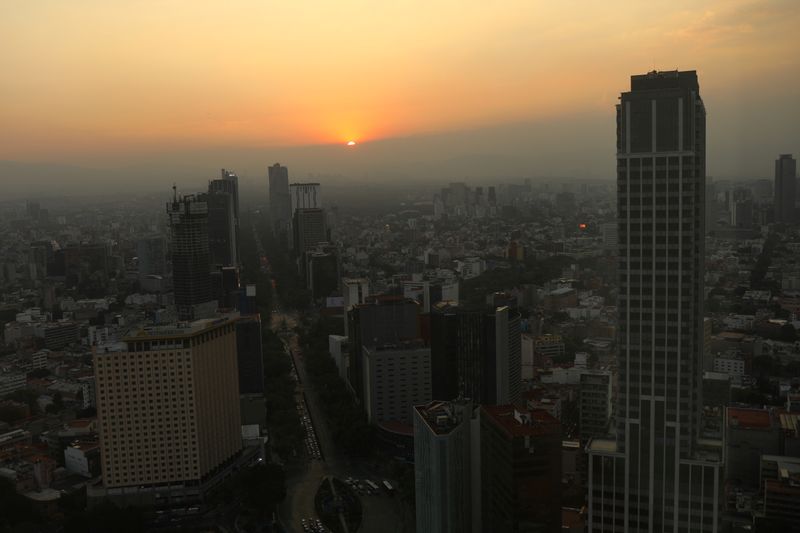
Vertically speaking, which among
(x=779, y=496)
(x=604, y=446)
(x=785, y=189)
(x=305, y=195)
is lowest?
(x=779, y=496)

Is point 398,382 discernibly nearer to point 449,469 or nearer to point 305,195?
point 449,469

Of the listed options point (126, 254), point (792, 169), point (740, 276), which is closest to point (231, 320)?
point (740, 276)

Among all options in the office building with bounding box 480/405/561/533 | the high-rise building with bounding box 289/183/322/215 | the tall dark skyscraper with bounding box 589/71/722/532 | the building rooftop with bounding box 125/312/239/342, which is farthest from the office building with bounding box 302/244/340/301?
the tall dark skyscraper with bounding box 589/71/722/532

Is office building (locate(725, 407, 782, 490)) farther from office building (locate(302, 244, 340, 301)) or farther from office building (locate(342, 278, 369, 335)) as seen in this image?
office building (locate(302, 244, 340, 301))

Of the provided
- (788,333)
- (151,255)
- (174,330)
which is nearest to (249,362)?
(174,330)

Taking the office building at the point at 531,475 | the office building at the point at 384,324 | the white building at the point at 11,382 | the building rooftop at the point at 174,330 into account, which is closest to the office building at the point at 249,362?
the office building at the point at 384,324

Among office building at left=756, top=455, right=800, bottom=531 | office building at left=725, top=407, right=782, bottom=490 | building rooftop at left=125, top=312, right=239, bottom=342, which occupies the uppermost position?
building rooftop at left=125, top=312, right=239, bottom=342

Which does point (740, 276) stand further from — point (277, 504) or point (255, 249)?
point (255, 249)
